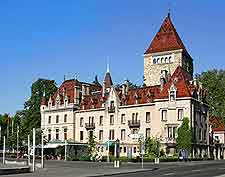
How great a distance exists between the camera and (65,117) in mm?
110688

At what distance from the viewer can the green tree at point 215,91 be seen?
383 ft

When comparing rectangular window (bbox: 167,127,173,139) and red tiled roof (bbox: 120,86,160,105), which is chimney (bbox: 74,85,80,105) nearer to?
red tiled roof (bbox: 120,86,160,105)

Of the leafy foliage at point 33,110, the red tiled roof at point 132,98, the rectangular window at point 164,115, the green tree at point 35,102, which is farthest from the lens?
the green tree at point 35,102

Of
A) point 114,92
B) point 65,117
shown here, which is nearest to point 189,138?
point 114,92

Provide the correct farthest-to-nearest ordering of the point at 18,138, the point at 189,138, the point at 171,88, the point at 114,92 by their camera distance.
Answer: the point at 18,138
the point at 114,92
the point at 171,88
the point at 189,138

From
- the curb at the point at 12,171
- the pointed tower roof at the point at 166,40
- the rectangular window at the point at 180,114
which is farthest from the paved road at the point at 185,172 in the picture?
the pointed tower roof at the point at 166,40

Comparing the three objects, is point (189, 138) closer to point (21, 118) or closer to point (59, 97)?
point (59, 97)

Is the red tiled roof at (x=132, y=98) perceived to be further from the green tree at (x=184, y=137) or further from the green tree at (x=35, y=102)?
the green tree at (x=35, y=102)

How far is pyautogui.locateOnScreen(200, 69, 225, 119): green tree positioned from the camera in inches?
4592

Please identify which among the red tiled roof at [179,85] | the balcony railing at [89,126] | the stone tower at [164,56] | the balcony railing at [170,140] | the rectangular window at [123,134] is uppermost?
the stone tower at [164,56]

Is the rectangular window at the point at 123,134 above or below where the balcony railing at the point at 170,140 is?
above

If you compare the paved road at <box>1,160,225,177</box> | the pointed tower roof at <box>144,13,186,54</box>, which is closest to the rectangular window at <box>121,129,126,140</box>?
the pointed tower roof at <box>144,13,186,54</box>

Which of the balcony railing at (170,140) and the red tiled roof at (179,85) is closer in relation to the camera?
the balcony railing at (170,140)

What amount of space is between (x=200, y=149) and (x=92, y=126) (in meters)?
24.5
